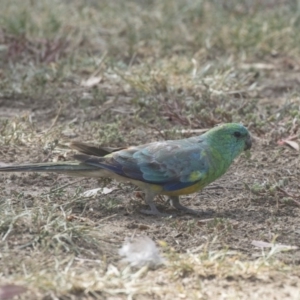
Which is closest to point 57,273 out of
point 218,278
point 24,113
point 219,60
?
point 218,278

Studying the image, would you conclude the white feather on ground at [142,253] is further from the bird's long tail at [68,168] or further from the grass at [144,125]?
the bird's long tail at [68,168]

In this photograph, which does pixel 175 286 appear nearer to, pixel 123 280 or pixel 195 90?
pixel 123 280

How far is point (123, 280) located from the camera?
4.05 meters

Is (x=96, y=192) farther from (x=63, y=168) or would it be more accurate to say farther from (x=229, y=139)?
(x=229, y=139)

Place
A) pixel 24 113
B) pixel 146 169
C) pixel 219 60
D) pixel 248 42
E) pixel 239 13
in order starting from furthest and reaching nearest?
pixel 239 13, pixel 248 42, pixel 219 60, pixel 24 113, pixel 146 169

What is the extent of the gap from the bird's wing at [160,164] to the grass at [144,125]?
224 millimetres

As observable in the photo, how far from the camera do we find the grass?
4199mm

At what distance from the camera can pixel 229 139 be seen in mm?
5539

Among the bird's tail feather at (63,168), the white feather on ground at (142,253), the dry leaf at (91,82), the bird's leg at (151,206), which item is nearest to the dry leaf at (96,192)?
the bird's tail feather at (63,168)

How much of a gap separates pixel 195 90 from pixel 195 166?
2.31 metres

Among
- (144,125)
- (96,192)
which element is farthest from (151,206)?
(144,125)

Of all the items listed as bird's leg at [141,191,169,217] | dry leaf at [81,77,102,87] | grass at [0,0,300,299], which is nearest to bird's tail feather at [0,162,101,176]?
grass at [0,0,300,299]

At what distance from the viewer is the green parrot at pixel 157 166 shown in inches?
208

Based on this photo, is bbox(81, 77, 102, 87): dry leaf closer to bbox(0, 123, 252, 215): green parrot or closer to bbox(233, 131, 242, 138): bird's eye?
bbox(0, 123, 252, 215): green parrot
